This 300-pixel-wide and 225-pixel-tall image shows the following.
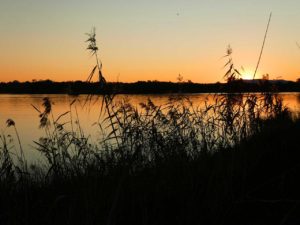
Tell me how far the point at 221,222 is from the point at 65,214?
4.61 ft

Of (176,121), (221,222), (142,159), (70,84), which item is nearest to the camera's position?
(221,222)

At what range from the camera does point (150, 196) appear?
427 cm

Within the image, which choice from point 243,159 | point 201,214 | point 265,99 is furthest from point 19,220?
point 265,99

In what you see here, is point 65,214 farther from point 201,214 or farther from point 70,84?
point 70,84

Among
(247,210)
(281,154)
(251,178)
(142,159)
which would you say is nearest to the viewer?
(247,210)

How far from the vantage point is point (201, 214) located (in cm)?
379

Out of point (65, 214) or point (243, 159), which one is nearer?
point (65, 214)

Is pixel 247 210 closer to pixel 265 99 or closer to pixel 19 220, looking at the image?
pixel 19 220

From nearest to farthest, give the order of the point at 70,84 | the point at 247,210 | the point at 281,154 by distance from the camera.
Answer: the point at 247,210
the point at 281,154
the point at 70,84

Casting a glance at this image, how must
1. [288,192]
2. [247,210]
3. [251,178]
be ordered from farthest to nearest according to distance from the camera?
[251,178] → [288,192] → [247,210]

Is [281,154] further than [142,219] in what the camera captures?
Answer: Yes

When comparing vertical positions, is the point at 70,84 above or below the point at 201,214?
above

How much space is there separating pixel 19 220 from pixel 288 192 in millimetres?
2846

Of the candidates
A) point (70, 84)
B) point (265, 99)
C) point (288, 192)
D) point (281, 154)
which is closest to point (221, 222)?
point (288, 192)
